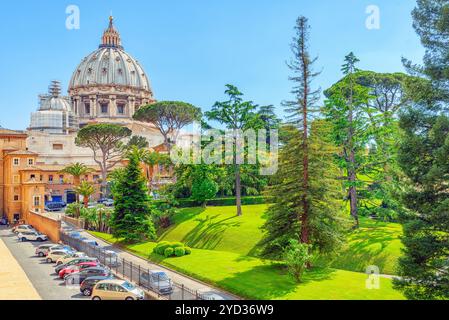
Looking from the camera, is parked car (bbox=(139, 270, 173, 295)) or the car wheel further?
the car wheel

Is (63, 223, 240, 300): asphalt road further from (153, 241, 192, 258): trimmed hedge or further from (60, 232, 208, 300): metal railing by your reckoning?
(153, 241, 192, 258): trimmed hedge

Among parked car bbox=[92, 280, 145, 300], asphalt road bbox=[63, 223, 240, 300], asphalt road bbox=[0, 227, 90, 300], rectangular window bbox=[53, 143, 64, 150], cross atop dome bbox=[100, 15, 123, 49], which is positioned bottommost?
asphalt road bbox=[0, 227, 90, 300]

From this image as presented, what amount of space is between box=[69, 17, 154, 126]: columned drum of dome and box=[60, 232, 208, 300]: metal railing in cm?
10288

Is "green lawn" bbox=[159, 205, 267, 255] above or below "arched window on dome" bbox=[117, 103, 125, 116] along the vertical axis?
below

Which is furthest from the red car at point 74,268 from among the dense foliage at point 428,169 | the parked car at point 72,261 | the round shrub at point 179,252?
the dense foliage at point 428,169

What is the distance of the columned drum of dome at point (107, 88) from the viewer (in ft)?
437

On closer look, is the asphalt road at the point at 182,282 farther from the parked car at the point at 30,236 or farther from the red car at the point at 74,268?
the parked car at the point at 30,236

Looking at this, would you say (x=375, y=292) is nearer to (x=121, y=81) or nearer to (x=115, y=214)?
(x=115, y=214)

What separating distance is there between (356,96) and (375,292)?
68.3 feet

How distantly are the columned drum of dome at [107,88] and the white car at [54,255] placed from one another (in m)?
98.1

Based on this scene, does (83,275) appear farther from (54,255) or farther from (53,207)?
(53,207)

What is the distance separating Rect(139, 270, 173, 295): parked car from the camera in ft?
77.5

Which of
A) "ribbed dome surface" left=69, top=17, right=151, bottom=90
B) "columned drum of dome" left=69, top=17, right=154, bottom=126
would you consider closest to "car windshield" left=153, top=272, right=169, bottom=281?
"columned drum of dome" left=69, top=17, right=154, bottom=126
